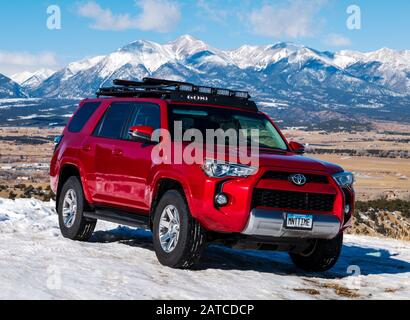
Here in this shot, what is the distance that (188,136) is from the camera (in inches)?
303

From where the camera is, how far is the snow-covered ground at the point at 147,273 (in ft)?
19.3

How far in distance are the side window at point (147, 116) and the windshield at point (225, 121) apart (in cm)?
19

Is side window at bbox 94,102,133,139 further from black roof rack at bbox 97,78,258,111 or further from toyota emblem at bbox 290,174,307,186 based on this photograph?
toyota emblem at bbox 290,174,307,186

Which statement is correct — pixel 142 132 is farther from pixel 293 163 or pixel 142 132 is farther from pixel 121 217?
pixel 293 163

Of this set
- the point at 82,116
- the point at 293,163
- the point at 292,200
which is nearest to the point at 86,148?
the point at 82,116

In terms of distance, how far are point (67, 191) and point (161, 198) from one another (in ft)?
7.75

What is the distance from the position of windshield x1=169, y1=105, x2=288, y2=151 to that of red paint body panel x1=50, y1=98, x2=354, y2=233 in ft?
0.69

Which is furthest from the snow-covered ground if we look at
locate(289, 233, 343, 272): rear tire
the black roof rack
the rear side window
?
the black roof rack

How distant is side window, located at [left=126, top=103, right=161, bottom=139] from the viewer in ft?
26.2

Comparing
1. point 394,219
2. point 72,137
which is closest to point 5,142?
point 394,219

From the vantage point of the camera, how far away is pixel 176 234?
7121 millimetres

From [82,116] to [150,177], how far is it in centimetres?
249

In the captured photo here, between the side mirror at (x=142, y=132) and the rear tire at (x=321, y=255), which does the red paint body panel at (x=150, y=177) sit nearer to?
the side mirror at (x=142, y=132)

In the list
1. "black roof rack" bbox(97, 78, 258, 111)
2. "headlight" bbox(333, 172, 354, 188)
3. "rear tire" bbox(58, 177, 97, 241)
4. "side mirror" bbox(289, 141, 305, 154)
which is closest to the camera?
"headlight" bbox(333, 172, 354, 188)
